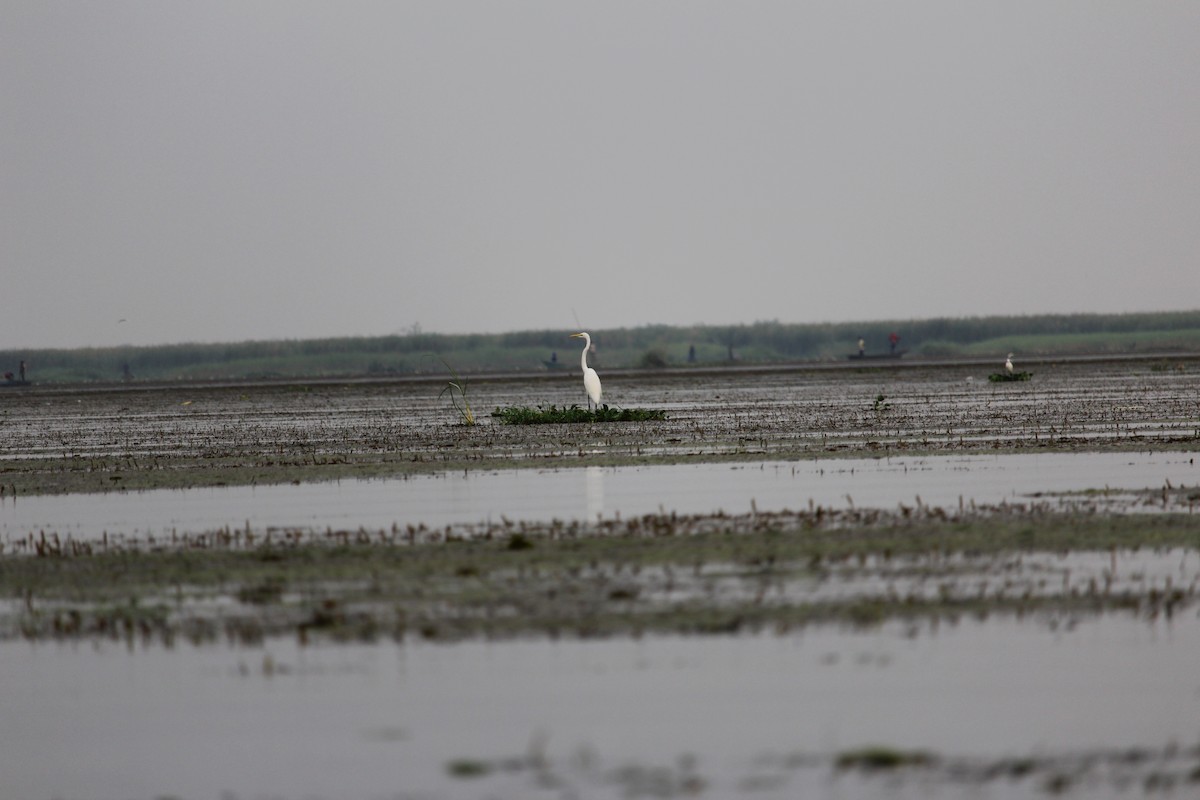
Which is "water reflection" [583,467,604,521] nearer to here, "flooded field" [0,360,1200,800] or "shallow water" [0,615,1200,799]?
"flooded field" [0,360,1200,800]

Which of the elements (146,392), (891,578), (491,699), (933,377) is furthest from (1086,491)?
(146,392)

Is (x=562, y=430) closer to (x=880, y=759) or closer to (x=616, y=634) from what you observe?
(x=616, y=634)

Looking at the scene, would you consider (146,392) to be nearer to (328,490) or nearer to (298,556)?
(328,490)

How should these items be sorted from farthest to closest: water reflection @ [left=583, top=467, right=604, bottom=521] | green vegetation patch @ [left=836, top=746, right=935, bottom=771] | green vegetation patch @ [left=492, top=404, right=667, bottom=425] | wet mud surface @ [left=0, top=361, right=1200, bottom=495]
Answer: green vegetation patch @ [left=492, top=404, right=667, bottom=425] < wet mud surface @ [left=0, top=361, right=1200, bottom=495] < water reflection @ [left=583, top=467, right=604, bottom=521] < green vegetation patch @ [left=836, top=746, right=935, bottom=771]

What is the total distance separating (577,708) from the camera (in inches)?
294

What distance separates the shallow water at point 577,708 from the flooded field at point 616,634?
0.02 metres

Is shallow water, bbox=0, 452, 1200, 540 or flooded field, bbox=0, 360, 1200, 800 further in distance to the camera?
shallow water, bbox=0, 452, 1200, 540

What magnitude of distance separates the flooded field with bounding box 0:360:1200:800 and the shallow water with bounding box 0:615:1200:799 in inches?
0.9

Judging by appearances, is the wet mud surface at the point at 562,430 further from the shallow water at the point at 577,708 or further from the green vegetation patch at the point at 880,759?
the green vegetation patch at the point at 880,759

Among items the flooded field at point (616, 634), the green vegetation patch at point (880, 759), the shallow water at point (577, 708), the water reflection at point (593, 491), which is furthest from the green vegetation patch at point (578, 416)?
the green vegetation patch at point (880, 759)

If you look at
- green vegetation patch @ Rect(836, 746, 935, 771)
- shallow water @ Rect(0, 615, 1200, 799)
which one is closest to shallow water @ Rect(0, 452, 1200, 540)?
shallow water @ Rect(0, 615, 1200, 799)

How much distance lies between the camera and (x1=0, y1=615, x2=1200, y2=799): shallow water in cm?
664

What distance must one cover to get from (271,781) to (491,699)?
144 centimetres

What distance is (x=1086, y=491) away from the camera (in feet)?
50.7
